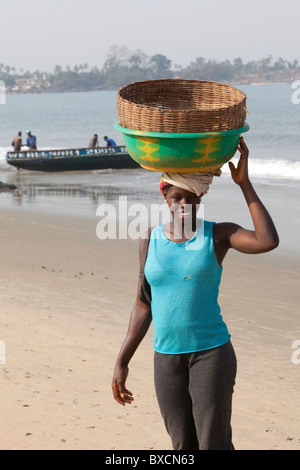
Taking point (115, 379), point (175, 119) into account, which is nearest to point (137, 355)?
point (115, 379)

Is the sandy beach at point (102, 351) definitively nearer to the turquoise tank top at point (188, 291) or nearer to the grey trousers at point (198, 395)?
the grey trousers at point (198, 395)

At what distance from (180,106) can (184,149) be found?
2.35ft

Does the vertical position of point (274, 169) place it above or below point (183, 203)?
below

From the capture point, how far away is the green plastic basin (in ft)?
A: 9.49

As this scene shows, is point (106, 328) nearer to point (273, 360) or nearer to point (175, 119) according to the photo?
point (273, 360)

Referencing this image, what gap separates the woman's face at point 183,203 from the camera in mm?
3070

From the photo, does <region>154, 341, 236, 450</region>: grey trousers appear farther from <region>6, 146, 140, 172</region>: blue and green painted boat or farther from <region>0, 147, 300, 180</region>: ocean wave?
<region>6, 146, 140, 172</region>: blue and green painted boat

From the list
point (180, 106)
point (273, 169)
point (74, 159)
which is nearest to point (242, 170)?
point (180, 106)

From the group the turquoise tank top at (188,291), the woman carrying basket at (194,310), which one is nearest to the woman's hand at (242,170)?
the woman carrying basket at (194,310)

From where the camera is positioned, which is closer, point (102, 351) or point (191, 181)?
point (191, 181)

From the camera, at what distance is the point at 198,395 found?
2961 millimetres

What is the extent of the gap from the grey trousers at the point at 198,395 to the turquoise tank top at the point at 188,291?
0.17ft

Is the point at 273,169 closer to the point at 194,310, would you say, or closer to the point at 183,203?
the point at 183,203

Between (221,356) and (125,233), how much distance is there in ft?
31.7
